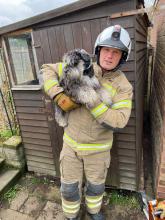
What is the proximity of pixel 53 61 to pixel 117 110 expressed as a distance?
1248mm

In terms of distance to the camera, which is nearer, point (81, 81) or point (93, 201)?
point (81, 81)

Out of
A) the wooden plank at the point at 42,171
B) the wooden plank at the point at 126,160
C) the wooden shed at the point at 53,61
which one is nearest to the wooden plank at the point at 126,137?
the wooden shed at the point at 53,61

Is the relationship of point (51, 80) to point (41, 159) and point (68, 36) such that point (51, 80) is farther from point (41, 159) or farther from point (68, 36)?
point (41, 159)

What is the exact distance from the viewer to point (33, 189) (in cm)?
310

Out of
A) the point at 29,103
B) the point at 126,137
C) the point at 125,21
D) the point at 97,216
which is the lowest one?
the point at 97,216

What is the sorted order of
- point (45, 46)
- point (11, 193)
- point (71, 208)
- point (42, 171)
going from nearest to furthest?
1. point (71, 208)
2. point (45, 46)
3. point (11, 193)
4. point (42, 171)

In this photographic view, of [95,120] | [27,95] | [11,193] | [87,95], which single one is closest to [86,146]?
[95,120]

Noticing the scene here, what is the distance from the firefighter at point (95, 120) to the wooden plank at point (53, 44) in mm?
609

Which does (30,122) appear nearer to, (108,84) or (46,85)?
(46,85)

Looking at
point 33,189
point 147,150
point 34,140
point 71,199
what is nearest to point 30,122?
point 34,140

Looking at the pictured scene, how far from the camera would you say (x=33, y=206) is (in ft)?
9.14

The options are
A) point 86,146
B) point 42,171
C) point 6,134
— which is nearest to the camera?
point 86,146

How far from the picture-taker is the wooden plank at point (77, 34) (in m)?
2.31

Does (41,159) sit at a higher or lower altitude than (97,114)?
lower
